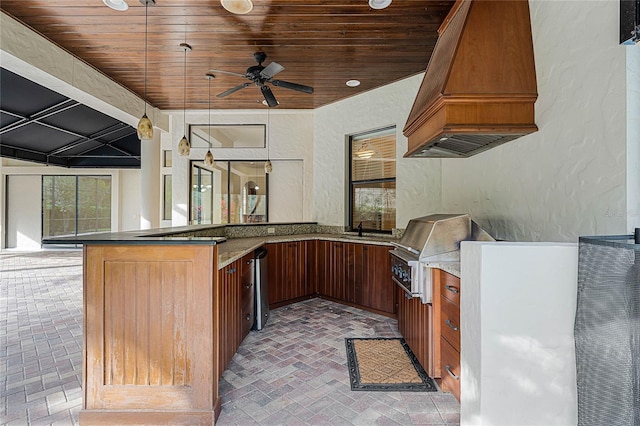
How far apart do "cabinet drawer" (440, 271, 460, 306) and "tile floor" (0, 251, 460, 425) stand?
0.68m

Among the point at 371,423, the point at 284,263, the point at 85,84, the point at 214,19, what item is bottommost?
the point at 371,423

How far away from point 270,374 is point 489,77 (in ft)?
8.62

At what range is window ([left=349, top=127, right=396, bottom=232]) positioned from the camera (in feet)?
14.3

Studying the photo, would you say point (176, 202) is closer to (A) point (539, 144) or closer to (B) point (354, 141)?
(B) point (354, 141)

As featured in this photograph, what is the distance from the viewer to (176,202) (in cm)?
551

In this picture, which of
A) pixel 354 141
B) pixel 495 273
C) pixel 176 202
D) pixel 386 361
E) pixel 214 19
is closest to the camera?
pixel 495 273

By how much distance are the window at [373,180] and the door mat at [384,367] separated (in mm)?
1811

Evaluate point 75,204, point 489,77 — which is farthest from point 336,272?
point 75,204

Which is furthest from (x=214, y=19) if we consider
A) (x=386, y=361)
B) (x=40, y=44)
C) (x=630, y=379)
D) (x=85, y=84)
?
(x=630, y=379)

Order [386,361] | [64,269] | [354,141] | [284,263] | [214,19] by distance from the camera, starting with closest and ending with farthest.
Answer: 1. [386,361]
2. [214,19]
3. [284,263]
4. [354,141]
5. [64,269]

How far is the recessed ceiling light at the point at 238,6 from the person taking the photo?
2.47 metres

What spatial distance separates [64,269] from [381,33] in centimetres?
745

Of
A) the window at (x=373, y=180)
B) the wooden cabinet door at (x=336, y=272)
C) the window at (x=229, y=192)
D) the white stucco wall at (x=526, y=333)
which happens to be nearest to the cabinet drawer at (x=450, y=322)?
the white stucco wall at (x=526, y=333)

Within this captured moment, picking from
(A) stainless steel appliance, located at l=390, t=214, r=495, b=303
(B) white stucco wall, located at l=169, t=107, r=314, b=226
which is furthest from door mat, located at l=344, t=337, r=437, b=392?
(B) white stucco wall, located at l=169, t=107, r=314, b=226
